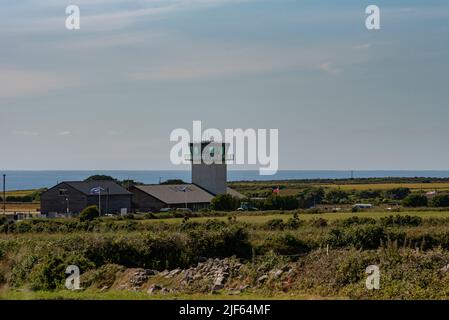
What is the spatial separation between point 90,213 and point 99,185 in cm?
920

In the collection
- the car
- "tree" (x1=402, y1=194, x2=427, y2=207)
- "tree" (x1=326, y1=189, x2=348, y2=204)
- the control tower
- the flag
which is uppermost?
the control tower

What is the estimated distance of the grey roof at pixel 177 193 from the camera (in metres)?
74.0

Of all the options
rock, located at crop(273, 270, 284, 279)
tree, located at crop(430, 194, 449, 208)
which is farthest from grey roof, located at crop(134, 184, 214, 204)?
rock, located at crop(273, 270, 284, 279)

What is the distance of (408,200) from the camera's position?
74.7 m

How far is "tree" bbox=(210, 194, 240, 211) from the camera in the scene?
7162cm

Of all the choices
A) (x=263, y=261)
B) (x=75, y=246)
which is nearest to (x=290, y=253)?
(x=263, y=261)

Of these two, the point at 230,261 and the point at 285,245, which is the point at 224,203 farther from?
the point at 230,261

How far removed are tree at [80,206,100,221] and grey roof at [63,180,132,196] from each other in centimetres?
591

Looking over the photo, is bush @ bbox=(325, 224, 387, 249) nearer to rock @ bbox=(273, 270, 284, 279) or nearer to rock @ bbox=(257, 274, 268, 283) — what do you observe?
rock @ bbox=(257, 274, 268, 283)

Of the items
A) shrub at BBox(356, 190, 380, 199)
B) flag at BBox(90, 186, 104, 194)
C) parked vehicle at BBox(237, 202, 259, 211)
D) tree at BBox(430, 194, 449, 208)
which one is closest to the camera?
flag at BBox(90, 186, 104, 194)

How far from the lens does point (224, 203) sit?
7200cm

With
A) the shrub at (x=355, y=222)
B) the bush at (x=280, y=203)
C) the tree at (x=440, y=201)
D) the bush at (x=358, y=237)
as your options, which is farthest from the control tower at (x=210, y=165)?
the bush at (x=358, y=237)
